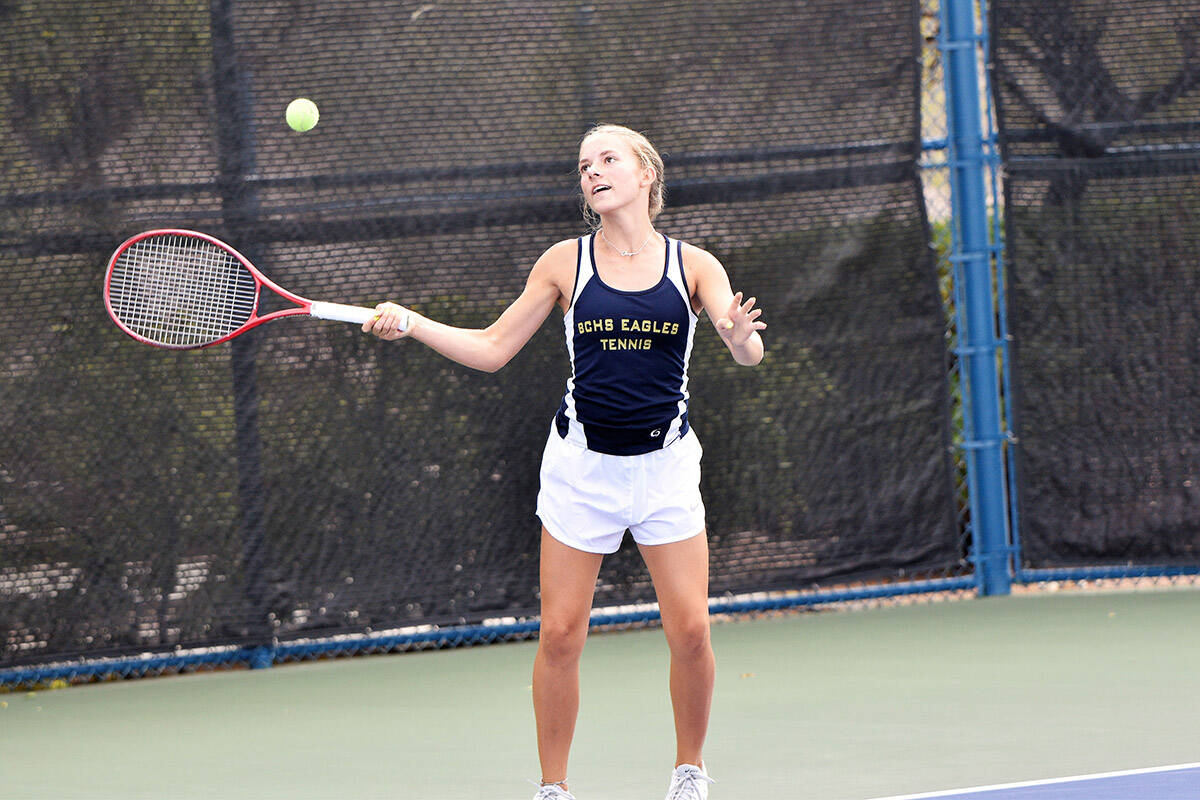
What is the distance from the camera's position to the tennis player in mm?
3262

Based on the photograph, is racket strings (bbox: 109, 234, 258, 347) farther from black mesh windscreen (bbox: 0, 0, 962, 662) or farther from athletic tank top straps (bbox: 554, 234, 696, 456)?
athletic tank top straps (bbox: 554, 234, 696, 456)

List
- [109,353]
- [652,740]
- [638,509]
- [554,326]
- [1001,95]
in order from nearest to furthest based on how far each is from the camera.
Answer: [638,509] → [652,740] → [109,353] → [554,326] → [1001,95]

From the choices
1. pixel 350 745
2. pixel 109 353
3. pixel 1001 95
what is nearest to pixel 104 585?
Answer: pixel 109 353

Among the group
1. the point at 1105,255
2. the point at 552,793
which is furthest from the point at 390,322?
the point at 1105,255

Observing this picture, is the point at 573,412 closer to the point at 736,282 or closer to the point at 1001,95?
the point at 736,282

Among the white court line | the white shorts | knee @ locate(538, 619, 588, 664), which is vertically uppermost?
the white shorts

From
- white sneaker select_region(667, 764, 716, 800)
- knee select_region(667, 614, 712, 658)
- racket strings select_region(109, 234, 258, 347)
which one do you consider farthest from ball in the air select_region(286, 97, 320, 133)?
white sneaker select_region(667, 764, 716, 800)

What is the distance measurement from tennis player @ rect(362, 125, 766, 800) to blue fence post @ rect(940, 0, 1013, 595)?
9.39ft

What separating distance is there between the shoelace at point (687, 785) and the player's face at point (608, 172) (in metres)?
1.26

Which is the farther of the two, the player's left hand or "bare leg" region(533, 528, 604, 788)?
"bare leg" region(533, 528, 604, 788)

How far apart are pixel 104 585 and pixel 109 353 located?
0.78m

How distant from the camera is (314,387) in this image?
5254 millimetres

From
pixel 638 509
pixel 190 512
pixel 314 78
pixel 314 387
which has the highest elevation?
pixel 314 78

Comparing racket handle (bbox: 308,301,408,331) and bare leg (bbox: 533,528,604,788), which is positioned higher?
racket handle (bbox: 308,301,408,331)
